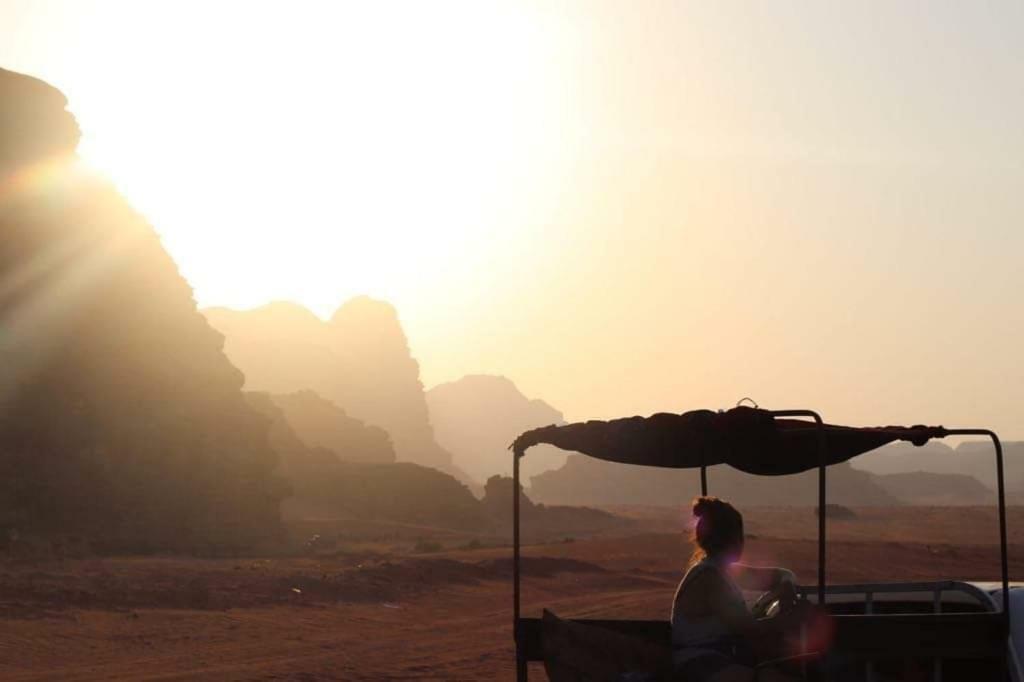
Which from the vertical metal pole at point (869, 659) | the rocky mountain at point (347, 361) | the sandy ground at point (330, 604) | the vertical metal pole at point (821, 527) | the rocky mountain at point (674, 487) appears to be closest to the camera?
the vertical metal pole at point (821, 527)

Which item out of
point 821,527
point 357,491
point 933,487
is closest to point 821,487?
point 821,527

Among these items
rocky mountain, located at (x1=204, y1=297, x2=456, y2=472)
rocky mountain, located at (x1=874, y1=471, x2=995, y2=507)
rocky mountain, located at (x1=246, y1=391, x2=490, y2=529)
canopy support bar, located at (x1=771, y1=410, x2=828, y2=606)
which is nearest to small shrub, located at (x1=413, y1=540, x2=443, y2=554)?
rocky mountain, located at (x1=246, y1=391, x2=490, y2=529)

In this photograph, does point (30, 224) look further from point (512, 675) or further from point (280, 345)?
point (280, 345)

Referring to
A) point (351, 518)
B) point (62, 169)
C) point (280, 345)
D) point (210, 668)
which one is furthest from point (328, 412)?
point (210, 668)

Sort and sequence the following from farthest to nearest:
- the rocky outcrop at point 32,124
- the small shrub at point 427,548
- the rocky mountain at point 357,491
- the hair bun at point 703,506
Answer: the rocky mountain at point 357,491, the small shrub at point 427,548, the rocky outcrop at point 32,124, the hair bun at point 703,506

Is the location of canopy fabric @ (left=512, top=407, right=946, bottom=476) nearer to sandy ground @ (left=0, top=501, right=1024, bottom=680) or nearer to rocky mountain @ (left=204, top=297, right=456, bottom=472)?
sandy ground @ (left=0, top=501, right=1024, bottom=680)

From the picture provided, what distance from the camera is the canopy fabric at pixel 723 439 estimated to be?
773 cm

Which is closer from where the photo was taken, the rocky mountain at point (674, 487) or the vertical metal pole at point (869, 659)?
the vertical metal pole at point (869, 659)

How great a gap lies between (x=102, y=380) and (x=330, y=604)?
19087mm

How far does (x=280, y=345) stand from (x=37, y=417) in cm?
12160

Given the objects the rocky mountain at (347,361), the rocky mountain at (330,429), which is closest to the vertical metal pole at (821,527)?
the rocky mountain at (330,429)

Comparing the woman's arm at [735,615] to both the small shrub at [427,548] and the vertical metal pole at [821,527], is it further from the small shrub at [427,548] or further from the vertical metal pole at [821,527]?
the small shrub at [427,548]

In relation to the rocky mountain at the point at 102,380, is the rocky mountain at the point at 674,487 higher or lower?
lower

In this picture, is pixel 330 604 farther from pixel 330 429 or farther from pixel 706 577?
pixel 330 429
